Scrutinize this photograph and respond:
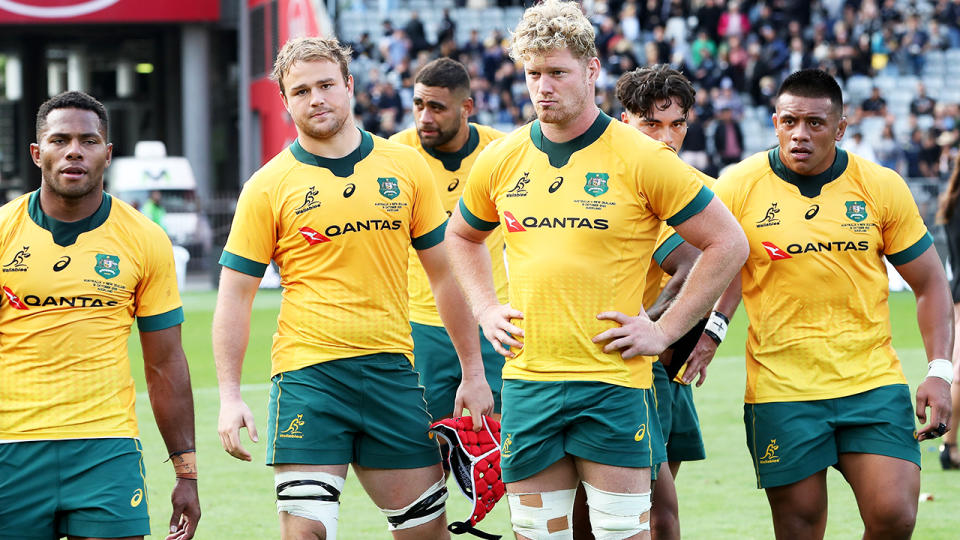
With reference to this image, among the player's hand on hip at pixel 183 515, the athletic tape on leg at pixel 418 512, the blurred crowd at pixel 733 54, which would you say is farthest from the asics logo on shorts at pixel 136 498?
the blurred crowd at pixel 733 54

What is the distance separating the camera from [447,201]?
309 inches

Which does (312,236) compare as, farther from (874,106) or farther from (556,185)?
(874,106)

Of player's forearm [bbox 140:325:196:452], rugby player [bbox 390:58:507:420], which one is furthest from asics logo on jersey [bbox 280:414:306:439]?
rugby player [bbox 390:58:507:420]

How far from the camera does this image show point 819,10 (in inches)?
1222

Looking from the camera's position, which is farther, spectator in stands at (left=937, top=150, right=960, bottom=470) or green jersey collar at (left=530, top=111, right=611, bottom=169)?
spectator in stands at (left=937, top=150, right=960, bottom=470)

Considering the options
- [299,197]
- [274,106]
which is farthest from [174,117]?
[299,197]

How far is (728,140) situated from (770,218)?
20708 mm

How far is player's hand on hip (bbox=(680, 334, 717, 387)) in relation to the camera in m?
5.98

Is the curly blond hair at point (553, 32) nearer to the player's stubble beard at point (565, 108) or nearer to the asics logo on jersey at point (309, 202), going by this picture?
the player's stubble beard at point (565, 108)

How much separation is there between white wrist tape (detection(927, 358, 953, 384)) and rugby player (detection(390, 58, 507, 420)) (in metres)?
2.63

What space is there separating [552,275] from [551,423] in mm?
544

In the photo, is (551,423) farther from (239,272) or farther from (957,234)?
(957,234)

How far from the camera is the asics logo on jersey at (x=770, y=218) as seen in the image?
5727 mm

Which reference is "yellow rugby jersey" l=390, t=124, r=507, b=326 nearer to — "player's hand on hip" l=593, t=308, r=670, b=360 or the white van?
"player's hand on hip" l=593, t=308, r=670, b=360
